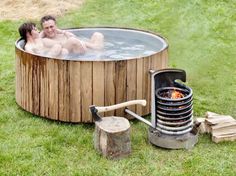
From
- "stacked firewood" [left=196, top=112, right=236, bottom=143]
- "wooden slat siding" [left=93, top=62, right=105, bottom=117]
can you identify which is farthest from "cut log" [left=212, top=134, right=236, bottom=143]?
"wooden slat siding" [left=93, top=62, right=105, bottom=117]

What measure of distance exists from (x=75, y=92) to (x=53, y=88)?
0.77 ft

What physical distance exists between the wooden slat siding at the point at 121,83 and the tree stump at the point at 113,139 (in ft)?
1.91

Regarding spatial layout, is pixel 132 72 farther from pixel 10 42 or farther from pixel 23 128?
pixel 10 42

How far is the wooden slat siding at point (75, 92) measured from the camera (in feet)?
16.2

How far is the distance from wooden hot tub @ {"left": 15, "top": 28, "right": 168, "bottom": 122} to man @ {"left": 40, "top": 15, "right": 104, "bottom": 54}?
685 millimetres

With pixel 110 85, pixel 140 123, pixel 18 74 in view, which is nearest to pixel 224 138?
pixel 140 123

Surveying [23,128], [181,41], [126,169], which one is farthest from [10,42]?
[126,169]

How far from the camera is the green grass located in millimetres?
4324

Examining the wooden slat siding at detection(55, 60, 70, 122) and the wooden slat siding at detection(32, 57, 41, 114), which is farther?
the wooden slat siding at detection(32, 57, 41, 114)

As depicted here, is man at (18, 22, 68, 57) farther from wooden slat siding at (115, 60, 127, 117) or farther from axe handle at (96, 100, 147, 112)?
axe handle at (96, 100, 147, 112)

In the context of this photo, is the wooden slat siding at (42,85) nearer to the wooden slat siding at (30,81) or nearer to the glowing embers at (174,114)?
the wooden slat siding at (30,81)

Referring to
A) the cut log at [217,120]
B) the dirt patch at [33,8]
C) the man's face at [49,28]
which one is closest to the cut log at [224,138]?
the cut log at [217,120]

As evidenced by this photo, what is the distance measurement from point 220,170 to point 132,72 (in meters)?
1.36

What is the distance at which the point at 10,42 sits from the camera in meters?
8.39
